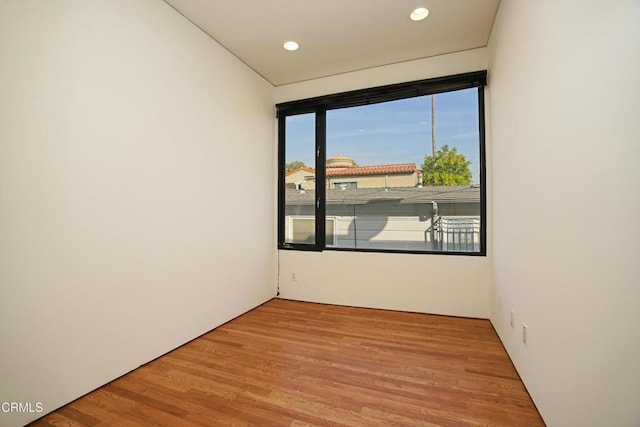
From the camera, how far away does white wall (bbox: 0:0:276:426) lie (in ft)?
5.09

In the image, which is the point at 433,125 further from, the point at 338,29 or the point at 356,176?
the point at 338,29

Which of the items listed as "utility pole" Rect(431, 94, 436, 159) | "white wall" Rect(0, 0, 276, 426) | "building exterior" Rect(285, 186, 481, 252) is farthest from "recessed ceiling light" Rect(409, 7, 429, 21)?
"white wall" Rect(0, 0, 276, 426)

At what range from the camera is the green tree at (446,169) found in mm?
3193

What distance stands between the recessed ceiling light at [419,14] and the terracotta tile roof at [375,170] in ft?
4.78

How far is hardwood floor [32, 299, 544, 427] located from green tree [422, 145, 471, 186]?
1.54 m

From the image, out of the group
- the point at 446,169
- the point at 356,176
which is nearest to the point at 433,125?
the point at 446,169

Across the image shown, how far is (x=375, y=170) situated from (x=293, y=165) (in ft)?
3.63

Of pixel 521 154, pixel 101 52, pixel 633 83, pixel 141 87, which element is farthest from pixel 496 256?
pixel 101 52

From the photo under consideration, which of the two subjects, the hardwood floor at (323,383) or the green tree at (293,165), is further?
the green tree at (293,165)

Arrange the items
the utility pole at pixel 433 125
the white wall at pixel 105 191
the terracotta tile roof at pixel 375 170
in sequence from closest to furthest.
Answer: the white wall at pixel 105 191 < the utility pole at pixel 433 125 < the terracotta tile roof at pixel 375 170

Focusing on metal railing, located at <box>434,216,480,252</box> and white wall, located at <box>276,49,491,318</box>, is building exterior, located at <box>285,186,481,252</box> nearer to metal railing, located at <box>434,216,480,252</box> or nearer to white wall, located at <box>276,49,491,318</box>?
metal railing, located at <box>434,216,480,252</box>

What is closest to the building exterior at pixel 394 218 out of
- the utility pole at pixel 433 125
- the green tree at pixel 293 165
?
the green tree at pixel 293 165

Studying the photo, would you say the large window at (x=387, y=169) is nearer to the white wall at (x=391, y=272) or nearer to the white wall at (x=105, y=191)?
the white wall at (x=391, y=272)

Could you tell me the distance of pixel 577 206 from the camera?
1.22 m
